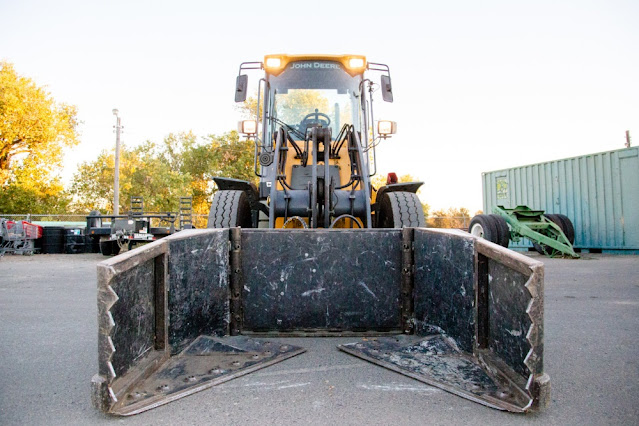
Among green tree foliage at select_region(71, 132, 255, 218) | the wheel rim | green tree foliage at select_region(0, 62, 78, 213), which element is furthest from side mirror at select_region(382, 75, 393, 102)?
green tree foliage at select_region(0, 62, 78, 213)

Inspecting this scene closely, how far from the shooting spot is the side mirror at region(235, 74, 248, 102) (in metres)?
5.82

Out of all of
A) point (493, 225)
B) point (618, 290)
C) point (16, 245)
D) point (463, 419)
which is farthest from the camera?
point (16, 245)

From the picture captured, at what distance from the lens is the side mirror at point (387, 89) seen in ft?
19.7

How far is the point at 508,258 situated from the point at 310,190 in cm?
256

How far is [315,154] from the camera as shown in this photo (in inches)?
190

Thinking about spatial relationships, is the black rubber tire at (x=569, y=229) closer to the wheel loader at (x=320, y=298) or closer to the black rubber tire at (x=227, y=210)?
the wheel loader at (x=320, y=298)

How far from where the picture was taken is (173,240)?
3.26 metres

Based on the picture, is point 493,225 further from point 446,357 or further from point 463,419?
point 463,419

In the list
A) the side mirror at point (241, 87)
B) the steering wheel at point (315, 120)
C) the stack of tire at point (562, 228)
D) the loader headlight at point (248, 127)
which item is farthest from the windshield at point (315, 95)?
the stack of tire at point (562, 228)

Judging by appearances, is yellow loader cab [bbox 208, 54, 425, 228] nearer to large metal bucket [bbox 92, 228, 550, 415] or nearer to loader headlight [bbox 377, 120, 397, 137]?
loader headlight [bbox 377, 120, 397, 137]

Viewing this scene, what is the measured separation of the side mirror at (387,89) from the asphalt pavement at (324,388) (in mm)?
3150

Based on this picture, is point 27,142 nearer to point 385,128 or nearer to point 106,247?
point 106,247

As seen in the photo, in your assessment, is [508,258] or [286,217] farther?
[286,217]

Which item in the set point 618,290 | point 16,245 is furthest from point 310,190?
point 16,245
